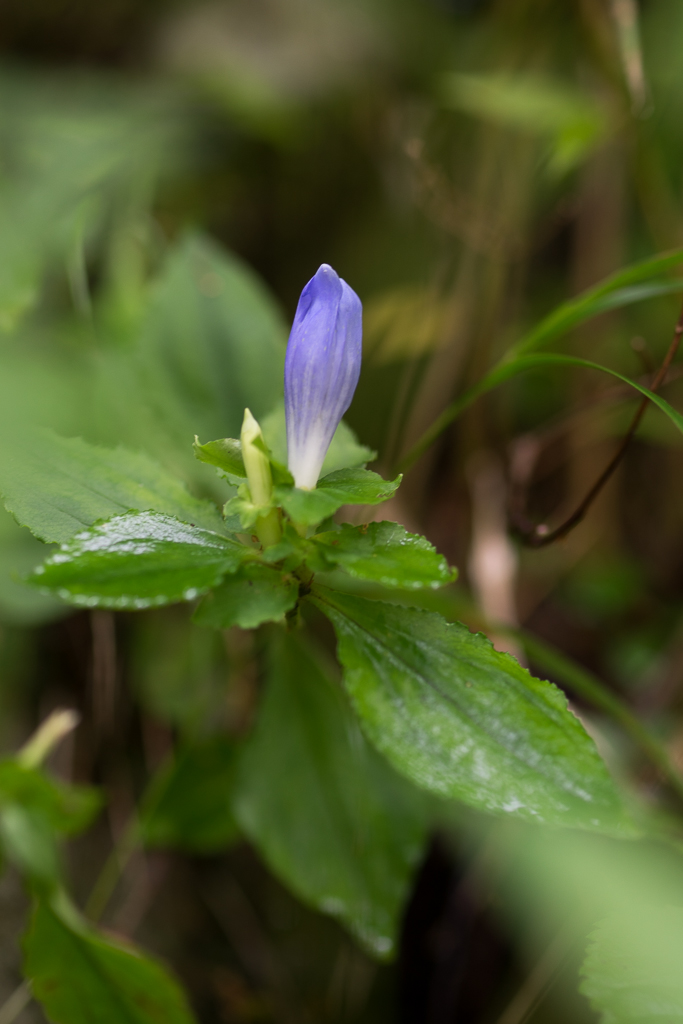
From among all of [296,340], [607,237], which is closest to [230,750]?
[296,340]

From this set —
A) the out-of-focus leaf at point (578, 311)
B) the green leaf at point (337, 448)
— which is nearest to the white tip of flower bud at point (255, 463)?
the green leaf at point (337, 448)

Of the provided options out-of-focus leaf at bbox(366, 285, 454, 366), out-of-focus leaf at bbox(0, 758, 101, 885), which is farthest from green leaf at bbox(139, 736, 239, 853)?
out-of-focus leaf at bbox(366, 285, 454, 366)

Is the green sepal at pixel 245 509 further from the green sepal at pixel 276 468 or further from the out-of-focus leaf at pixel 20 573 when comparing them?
the out-of-focus leaf at pixel 20 573

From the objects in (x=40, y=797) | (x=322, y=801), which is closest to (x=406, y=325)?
(x=322, y=801)

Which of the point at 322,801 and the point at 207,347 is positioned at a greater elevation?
the point at 207,347

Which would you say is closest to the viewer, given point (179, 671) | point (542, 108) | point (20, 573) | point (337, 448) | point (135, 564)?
point (135, 564)

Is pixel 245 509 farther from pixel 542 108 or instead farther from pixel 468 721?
pixel 542 108

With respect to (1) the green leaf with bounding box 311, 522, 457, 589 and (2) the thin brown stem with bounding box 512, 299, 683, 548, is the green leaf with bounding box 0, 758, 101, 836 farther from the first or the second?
(2) the thin brown stem with bounding box 512, 299, 683, 548
